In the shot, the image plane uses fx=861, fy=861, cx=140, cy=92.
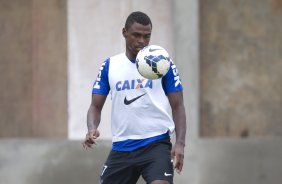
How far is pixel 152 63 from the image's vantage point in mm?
6914

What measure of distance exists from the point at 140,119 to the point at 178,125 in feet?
1.10

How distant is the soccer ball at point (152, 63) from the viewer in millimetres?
6941

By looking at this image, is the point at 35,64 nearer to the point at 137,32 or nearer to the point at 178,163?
the point at 137,32

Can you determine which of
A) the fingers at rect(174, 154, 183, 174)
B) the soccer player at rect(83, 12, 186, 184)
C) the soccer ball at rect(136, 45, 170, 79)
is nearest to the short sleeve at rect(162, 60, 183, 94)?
the soccer player at rect(83, 12, 186, 184)

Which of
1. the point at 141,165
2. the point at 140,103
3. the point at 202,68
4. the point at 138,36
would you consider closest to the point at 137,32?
the point at 138,36

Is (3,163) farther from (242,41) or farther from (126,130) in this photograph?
(126,130)

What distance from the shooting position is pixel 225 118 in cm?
1172

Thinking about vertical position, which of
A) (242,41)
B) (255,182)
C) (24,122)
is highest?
(242,41)

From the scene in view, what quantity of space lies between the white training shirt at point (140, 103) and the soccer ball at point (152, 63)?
15cm

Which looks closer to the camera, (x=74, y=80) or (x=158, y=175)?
(x=158, y=175)

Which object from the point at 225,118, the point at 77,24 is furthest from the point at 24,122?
the point at 225,118

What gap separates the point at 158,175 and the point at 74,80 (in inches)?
195

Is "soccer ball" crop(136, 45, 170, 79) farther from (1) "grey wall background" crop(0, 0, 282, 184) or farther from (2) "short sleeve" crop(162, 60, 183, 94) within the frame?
(1) "grey wall background" crop(0, 0, 282, 184)

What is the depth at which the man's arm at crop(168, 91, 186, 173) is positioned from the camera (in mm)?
6852
